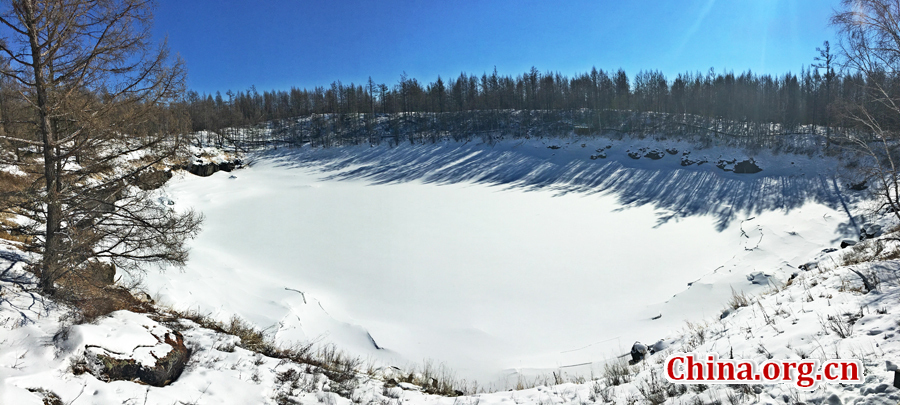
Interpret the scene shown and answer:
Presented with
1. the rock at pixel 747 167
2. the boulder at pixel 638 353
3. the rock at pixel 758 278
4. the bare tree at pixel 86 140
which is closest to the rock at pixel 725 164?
the rock at pixel 747 167

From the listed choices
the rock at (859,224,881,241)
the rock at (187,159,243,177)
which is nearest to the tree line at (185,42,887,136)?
the rock at (187,159,243,177)

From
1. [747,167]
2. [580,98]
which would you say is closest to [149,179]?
[747,167]

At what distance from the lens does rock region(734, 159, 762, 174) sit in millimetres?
27938

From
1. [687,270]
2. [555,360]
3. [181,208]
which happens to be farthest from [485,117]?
[555,360]

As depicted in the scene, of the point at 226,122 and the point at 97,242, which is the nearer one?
the point at 97,242

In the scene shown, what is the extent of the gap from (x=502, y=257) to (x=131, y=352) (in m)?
11.1

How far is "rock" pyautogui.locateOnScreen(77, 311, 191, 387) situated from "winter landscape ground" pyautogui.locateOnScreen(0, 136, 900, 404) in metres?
0.04

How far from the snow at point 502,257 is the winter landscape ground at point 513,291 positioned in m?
0.08

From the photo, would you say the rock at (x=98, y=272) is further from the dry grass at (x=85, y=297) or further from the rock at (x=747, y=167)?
the rock at (x=747, y=167)

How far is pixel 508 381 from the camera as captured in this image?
6.98 meters

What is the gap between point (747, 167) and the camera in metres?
28.3

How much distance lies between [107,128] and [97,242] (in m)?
1.75

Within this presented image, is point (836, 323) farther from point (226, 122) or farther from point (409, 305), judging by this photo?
point (226, 122)

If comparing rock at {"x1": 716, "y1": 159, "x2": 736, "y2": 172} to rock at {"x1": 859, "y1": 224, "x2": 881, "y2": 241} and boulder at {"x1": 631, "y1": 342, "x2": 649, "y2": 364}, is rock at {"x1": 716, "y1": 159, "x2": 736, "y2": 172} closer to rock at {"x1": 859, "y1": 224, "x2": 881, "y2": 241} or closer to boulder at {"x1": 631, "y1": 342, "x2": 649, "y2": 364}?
rock at {"x1": 859, "y1": 224, "x2": 881, "y2": 241}
